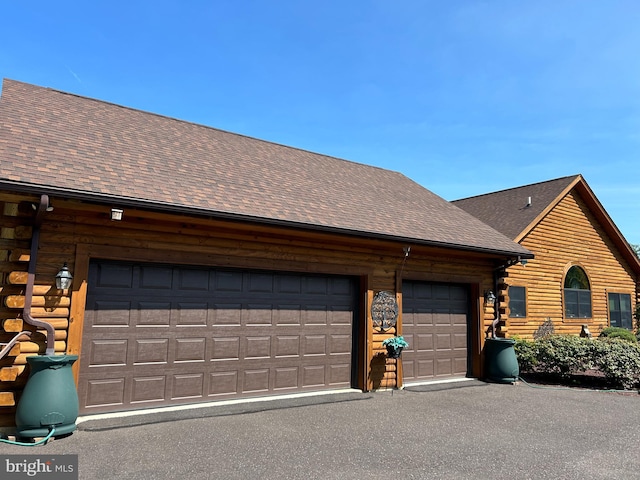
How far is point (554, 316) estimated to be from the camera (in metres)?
15.7

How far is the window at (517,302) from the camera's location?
14.5 meters

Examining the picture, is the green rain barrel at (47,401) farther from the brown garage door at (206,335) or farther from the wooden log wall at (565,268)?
the wooden log wall at (565,268)

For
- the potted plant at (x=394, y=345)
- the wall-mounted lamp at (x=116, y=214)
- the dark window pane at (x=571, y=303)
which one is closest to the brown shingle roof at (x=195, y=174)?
the wall-mounted lamp at (x=116, y=214)

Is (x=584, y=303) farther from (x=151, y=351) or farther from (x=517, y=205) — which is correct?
(x=151, y=351)

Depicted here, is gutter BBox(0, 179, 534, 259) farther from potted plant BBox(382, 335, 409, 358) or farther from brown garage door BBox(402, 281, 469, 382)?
potted plant BBox(382, 335, 409, 358)

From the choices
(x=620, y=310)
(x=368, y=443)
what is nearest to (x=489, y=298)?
(x=368, y=443)

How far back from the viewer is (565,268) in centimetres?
1641

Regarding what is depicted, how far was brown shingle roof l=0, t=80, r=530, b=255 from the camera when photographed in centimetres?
655

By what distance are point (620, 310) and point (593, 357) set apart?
951cm

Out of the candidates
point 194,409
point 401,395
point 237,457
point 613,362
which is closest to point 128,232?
point 194,409

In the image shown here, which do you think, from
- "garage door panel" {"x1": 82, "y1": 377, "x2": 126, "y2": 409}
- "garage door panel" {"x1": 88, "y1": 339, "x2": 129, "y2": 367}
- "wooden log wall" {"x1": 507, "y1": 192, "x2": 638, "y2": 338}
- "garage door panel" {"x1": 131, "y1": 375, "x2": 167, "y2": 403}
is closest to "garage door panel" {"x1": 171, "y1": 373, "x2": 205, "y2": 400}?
"garage door panel" {"x1": 131, "y1": 375, "x2": 167, "y2": 403}

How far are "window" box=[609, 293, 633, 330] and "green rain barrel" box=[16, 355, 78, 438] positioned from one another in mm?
18582

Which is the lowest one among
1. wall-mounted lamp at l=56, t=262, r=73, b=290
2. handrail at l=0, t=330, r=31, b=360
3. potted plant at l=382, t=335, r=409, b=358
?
potted plant at l=382, t=335, r=409, b=358

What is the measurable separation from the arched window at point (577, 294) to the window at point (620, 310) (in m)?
1.64
